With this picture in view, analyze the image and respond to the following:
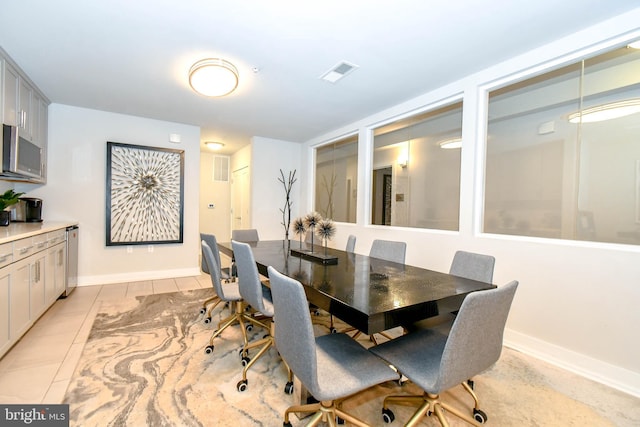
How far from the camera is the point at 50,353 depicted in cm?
225

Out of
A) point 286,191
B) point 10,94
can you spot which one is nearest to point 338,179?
point 286,191

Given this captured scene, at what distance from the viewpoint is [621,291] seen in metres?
2.03

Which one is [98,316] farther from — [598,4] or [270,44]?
[598,4]

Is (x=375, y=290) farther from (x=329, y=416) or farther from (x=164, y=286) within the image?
(x=164, y=286)

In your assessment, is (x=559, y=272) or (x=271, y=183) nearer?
(x=559, y=272)

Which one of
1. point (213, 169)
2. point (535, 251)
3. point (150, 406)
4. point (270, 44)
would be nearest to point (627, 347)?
point (535, 251)

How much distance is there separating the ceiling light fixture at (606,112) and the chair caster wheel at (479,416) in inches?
94.1

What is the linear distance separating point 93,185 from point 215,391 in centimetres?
389

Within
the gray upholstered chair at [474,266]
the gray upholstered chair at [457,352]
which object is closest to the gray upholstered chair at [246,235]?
the gray upholstered chair at [474,266]

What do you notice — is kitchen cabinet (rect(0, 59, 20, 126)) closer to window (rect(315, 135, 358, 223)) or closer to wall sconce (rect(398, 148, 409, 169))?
window (rect(315, 135, 358, 223))

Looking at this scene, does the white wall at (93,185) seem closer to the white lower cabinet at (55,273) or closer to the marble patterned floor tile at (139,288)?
the marble patterned floor tile at (139,288)

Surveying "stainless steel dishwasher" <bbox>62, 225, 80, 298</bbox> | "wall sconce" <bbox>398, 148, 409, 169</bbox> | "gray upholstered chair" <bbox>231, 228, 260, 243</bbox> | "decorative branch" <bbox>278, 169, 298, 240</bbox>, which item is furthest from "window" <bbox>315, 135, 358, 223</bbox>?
"stainless steel dishwasher" <bbox>62, 225, 80, 298</bbox>

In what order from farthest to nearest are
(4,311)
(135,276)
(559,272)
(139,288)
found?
(135,276), (139,288), (559,272), (4,311)

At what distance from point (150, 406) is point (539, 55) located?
393cm
